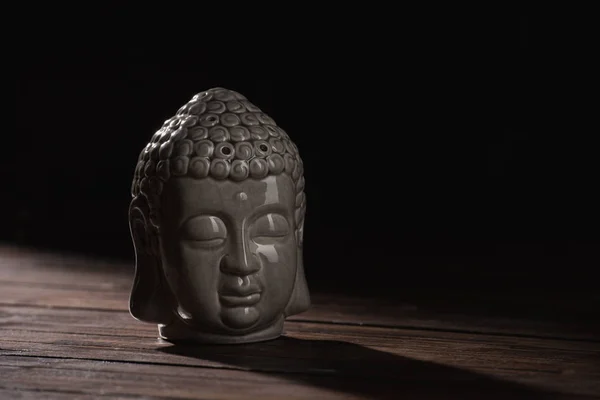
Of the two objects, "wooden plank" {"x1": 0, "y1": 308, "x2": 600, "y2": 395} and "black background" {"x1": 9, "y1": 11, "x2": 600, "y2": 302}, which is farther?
"black background" {"x1": 9, "y1": 11, "x2": 600, "y2": 302}

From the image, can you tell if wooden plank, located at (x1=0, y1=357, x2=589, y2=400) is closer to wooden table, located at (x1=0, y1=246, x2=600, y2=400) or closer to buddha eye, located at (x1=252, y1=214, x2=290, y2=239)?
wooden table, located at (x1=0, y1=246, x2=600, y2=400)

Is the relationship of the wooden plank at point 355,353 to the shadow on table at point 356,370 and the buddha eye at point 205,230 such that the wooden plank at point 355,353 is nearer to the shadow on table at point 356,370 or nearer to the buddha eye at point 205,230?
the shadow on table at point 356,370

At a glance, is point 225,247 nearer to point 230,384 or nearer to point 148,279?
point 148,279

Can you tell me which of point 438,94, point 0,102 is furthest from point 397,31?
point 0,102

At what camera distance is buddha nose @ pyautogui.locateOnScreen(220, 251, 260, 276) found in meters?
2.04

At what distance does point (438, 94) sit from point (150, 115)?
1702 mm

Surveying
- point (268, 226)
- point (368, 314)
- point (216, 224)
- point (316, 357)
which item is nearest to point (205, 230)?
point (216, 224)

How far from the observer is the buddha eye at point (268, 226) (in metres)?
2.08

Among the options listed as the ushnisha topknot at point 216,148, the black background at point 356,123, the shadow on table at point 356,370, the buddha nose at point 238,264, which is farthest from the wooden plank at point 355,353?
the black background at point 356,123

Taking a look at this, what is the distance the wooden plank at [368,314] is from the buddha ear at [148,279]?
0.49m

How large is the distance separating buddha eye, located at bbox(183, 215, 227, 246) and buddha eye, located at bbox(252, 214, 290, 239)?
74mm

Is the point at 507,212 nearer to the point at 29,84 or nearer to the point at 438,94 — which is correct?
the point at 438,94

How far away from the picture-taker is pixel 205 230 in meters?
2.04

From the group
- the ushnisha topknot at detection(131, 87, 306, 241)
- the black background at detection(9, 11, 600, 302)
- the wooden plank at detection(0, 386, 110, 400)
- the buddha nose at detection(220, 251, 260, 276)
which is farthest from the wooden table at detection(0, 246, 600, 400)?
the black background at detection(9, 11, 600, 302)
